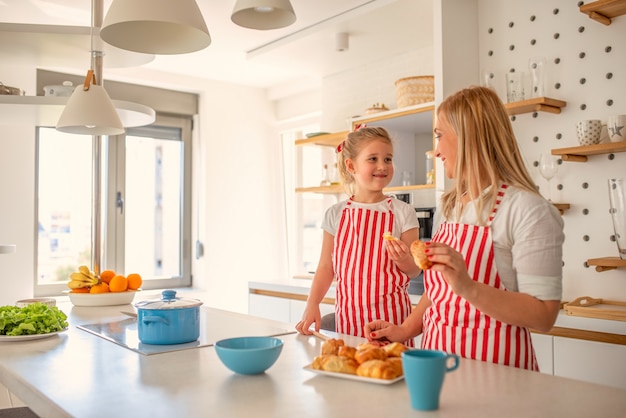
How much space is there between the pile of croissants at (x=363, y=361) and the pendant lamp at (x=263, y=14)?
110 centimetres

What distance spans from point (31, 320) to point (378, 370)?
3.56 feet

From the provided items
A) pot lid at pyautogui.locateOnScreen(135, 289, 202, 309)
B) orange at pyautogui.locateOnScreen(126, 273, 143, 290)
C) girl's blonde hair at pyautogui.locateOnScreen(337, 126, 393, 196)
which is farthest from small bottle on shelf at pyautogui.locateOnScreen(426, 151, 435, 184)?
pot lid at pyautogui.locateOnScreen(135, 289, 202, 309)

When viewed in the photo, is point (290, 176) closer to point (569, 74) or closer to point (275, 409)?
point (569, 74)

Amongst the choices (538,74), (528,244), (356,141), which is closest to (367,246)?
(356,141)

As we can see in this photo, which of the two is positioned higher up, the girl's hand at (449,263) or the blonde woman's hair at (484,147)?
the blonde woman's hair at (484,147)

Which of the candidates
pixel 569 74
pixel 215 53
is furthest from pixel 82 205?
pixel 569 74

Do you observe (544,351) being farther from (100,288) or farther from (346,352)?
(100,288)

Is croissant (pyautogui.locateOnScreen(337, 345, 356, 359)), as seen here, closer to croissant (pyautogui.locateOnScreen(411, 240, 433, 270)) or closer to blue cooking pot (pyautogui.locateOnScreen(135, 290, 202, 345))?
croissant (pyautogui.locateOnScreen(411, 240, 433, 270))

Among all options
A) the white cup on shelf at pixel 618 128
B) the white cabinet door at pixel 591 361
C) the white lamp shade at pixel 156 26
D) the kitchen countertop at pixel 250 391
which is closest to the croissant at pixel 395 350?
the kitchen countertop at pixel 250 391

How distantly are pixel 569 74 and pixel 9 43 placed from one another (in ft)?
8.41

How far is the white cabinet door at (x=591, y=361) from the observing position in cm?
225

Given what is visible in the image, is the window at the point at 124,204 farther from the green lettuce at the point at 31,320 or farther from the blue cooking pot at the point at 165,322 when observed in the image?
the blue cooking pot at the point at 165,322

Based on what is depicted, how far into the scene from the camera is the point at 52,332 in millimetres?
1721

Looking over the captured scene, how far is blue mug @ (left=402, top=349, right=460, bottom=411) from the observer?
94cm
